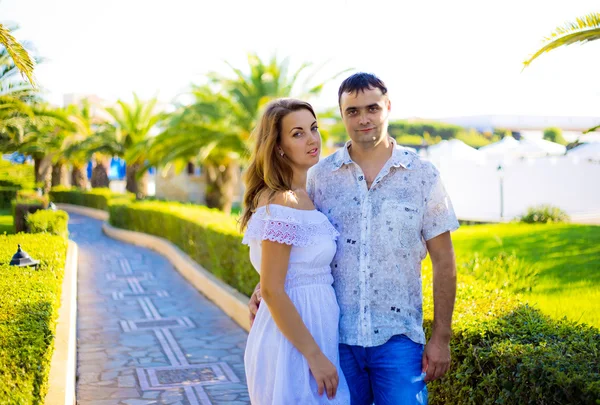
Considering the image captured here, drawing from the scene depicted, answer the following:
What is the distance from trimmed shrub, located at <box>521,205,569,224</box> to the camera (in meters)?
17.5

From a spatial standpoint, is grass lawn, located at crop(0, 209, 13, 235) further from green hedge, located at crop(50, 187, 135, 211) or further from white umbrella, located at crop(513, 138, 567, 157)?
white umbrella, located at crop(513, 138, 567, 157)

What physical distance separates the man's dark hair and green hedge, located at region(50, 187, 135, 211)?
21543 mm

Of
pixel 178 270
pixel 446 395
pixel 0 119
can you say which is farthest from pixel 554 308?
pixel 0 119

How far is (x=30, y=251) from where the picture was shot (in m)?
6.79

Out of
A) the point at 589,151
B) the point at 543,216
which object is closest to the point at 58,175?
the point at 589,151

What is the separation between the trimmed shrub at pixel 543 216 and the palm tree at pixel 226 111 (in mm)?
6290

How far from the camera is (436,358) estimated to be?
255cm

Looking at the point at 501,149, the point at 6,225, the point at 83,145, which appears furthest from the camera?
the point at 501,149

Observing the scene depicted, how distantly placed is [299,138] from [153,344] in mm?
5059

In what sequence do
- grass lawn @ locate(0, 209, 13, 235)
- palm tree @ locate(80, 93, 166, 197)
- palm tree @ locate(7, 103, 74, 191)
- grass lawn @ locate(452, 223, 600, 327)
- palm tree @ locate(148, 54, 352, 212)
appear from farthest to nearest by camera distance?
palm tree @ locate(80, 93, 166, 197)
palm tree @ locate(7, 103, 74, 191)
palm tree @ locate(148, 54, 352, 212)
grass lawn @ locate(0, 209, 13, 235)
grass lawn @ locate(452, 223, 600, 327)

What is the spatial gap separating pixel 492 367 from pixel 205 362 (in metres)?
3.82

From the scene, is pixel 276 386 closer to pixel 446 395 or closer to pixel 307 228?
pixel 307 228

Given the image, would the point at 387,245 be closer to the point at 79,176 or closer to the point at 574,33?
the point at 574,33

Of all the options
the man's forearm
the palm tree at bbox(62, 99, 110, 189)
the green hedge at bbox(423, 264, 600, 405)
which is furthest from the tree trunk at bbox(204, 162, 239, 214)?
the man's forearm
